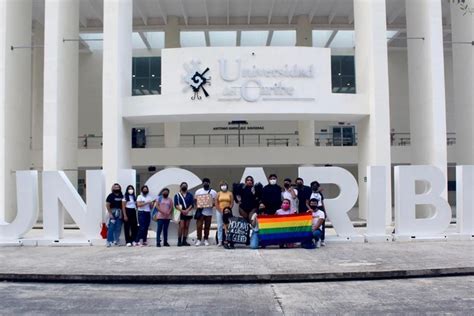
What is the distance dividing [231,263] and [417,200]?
633 centimetres

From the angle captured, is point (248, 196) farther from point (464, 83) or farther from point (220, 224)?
point (464, 83)

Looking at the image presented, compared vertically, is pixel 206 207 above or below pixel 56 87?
below

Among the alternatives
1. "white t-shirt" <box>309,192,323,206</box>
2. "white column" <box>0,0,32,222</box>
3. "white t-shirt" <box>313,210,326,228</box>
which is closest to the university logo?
"white t-shirt" <box>309,192,323,206</box>

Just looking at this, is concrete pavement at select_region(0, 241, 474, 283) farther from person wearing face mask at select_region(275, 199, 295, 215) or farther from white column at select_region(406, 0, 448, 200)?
white column at select_region(406, 0, 448, 200)

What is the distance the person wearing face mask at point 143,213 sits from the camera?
1321 centimetres

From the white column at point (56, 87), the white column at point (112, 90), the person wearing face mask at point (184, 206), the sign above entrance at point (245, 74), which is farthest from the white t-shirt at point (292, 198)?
the white column at point (56, 87)

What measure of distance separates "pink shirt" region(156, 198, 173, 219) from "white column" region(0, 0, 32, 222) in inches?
395

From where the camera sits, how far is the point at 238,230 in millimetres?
12500

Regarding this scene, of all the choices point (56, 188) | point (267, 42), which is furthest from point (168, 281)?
point (267, 42)

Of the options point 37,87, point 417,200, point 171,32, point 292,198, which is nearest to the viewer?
point 292,198

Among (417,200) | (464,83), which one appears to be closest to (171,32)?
(464,83)

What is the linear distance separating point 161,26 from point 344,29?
11086 mm

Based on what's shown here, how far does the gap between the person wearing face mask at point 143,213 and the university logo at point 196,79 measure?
6.47 meters

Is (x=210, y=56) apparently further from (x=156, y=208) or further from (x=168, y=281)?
(x=168, y=281)
